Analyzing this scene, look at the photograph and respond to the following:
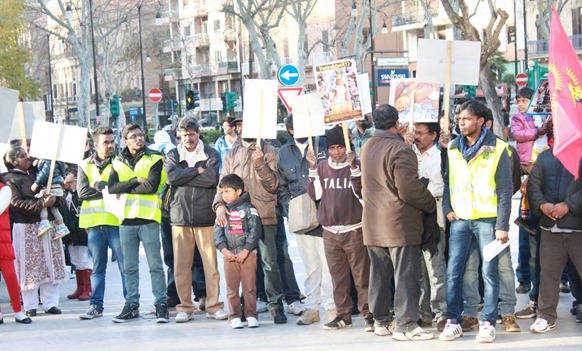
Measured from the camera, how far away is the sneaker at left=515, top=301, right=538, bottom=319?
9008mm

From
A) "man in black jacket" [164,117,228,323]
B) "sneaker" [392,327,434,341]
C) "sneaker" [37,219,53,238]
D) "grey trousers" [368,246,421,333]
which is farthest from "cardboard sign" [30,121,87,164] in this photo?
"sneaker" [392,327,434,341]

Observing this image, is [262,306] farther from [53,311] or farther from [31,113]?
[31,113]

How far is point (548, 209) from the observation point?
824 centimetres

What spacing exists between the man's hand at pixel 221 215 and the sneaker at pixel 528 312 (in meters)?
2.74

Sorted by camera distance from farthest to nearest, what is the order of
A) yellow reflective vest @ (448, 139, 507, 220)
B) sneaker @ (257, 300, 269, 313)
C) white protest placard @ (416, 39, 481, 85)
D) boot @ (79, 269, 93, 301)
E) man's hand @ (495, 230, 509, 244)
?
boot @ (79, 269, 93, 301) → sneaker @ (257, 300, 269, 313) → white protest placard @ (416, 39, 481, 85) → yellow reflective vest @ (448, 139, 507, 220) → man's hand @ (495, 230, 509, 244)

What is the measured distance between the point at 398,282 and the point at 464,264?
563 mm

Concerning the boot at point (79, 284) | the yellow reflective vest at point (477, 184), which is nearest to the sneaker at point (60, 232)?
the boot at point (79, 284)

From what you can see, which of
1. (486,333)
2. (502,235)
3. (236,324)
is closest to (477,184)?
(502,235)

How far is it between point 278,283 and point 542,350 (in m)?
2.68

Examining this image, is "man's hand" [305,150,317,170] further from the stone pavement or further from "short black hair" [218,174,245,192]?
the stone pavement

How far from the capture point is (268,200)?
31.4ft

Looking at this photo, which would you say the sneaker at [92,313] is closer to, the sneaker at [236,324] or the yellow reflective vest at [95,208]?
the yellow reflective vest at [95,208]

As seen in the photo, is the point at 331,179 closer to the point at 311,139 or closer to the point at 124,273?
the point at 311,139

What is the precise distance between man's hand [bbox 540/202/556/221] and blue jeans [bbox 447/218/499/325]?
47cm
